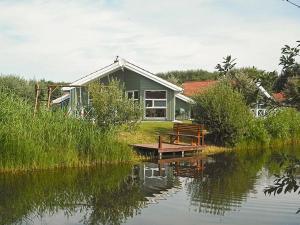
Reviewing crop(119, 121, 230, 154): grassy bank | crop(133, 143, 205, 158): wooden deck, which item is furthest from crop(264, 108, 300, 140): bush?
crop(133, 143, 205, 158): wooden deck

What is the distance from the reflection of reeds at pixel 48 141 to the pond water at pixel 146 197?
2.24ft

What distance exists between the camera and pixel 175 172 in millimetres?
17375

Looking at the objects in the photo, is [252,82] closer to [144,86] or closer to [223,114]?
[223,114]

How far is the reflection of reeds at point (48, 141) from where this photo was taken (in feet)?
52.5

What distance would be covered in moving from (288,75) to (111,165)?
13597mm

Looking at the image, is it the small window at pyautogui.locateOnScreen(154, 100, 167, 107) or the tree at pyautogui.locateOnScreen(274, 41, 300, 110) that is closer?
the tree at pyautogui.locateOnScreen(274, 41, 300, 110)

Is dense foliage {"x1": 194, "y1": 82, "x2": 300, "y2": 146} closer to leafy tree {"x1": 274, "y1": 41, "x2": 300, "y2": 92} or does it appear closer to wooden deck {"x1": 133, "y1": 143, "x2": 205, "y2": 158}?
wooden deck {"x1": 133, "y1": 143, "x2": 205, "y2": 158}

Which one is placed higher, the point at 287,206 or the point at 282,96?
the point at 282,96

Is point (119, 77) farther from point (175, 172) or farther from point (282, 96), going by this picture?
point (282, 96)

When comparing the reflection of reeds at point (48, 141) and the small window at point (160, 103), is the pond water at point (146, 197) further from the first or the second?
the small window at point (160, 103)

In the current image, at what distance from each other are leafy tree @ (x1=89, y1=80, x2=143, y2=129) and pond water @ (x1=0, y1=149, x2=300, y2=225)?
235 centimetres

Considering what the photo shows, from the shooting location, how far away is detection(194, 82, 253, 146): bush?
24469mm

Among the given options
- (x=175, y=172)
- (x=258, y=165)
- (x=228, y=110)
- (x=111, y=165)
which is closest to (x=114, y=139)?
(x=111, y=165)

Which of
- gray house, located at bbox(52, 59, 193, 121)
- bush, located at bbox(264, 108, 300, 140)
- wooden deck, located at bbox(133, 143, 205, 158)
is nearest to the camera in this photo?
wooden deck, located at bbox(133, 143, 205, 158)
